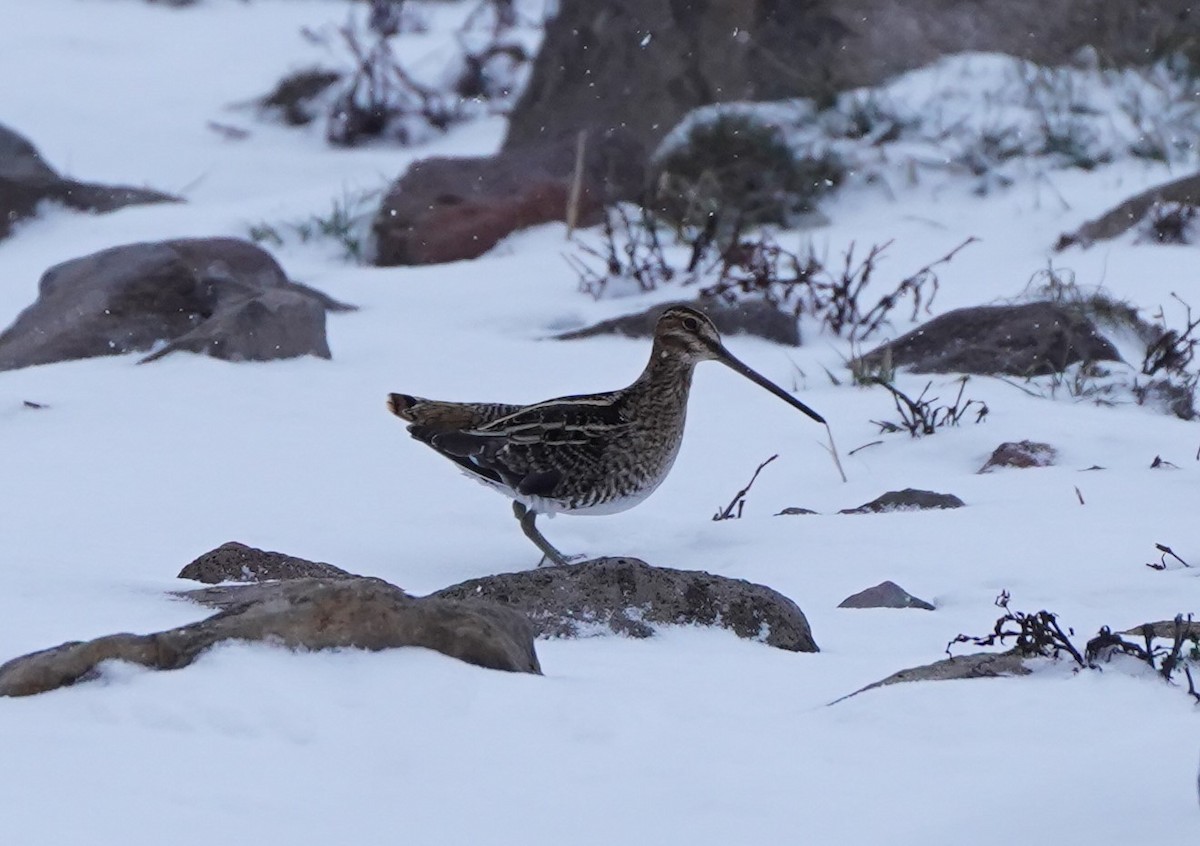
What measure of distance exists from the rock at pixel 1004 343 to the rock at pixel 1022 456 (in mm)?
801

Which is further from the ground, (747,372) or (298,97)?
(298,97)

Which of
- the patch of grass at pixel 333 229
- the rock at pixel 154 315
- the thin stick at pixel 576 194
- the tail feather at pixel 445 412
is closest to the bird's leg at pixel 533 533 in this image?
the tail feather at pixel 445 412

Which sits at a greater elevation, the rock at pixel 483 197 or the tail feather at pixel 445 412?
the rock at pixel 483 197

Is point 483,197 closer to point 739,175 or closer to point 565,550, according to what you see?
point 739,175

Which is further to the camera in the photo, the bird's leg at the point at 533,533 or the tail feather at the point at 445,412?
the tail feather at the point at 445,412

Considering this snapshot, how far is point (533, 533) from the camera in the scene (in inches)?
187

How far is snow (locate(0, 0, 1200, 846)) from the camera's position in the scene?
240 cm

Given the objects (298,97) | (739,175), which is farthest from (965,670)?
(298,97)

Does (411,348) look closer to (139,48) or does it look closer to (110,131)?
(110,131)

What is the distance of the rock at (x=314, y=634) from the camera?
2699mm

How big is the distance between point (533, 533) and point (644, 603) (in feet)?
3.71

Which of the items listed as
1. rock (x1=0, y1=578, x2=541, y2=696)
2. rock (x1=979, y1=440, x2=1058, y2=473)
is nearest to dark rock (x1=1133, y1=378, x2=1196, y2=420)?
rock (x1=979, y1=440, x2=1058, y2=473)

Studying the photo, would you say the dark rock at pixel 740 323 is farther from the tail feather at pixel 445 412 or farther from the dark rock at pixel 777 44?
the dark rock at pixel 777 44

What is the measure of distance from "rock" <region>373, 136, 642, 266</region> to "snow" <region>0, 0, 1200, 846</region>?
0.13 m
